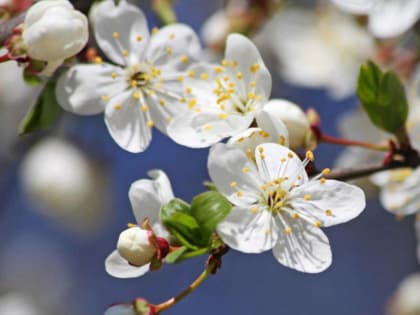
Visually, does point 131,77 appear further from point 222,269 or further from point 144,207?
point 222,269

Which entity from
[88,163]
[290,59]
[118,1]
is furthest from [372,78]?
[88,163]

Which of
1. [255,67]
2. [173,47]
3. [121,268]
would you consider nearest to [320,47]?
[173,47]

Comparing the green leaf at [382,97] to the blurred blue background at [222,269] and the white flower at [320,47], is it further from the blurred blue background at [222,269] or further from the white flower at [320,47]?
the blurred blue background at [222,269]

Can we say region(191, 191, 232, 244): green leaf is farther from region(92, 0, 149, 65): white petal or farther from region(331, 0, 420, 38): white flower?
region(331, 0, 420, 38): white flower

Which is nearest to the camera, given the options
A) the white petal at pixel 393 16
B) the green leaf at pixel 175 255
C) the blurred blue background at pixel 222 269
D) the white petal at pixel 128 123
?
the green leaf at pixel 175 255

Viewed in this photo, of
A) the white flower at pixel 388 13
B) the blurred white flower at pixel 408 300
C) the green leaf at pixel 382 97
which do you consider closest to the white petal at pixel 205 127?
the green leaf at pixel 382 97

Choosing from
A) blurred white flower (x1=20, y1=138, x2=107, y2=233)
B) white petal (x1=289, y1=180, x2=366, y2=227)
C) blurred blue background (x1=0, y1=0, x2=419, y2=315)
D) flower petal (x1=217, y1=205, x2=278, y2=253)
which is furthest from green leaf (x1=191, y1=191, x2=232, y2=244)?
blurred blue background (x1=0, y1=0, x2=419, y2=315)

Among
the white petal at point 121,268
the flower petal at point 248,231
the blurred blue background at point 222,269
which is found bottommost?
the blurred blue background at point 222,269
